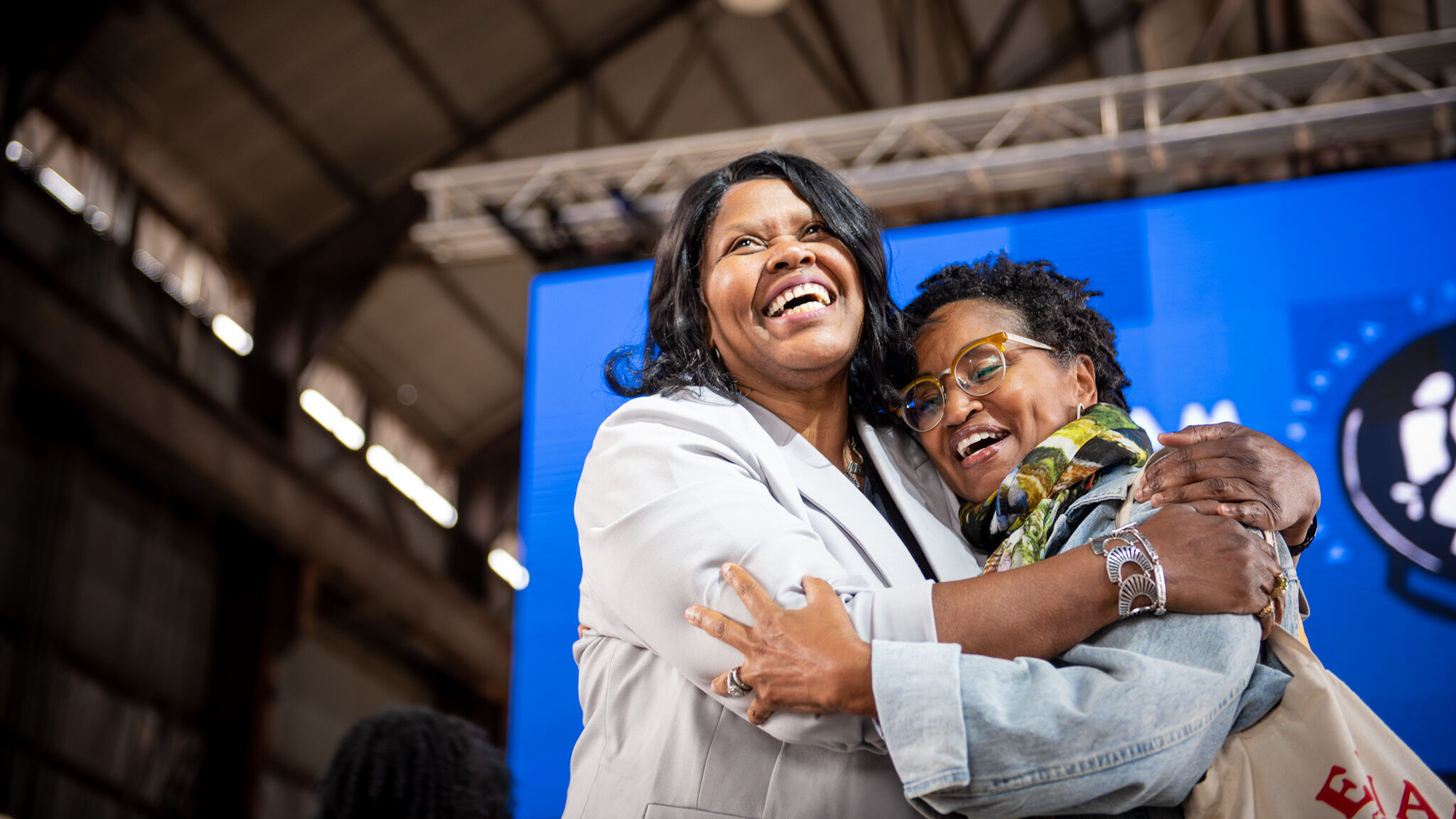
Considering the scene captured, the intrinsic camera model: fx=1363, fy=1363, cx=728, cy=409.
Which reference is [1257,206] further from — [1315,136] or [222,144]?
[222,144]

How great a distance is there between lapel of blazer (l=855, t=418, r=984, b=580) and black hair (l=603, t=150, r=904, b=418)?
0.07 metres

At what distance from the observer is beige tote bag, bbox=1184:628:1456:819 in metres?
1.43

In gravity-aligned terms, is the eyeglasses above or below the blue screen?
below

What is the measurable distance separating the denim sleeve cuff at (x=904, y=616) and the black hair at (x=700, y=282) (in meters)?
0.59

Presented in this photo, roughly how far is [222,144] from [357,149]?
0.91 meters

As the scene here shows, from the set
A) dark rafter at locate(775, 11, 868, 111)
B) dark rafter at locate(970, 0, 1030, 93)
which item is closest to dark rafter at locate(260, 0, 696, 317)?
dark rafter at locate(775, 11, 868, 111)

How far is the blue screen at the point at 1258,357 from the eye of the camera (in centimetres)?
545

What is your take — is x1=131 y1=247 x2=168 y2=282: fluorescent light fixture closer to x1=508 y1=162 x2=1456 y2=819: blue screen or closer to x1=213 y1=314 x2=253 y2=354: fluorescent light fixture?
x1=213 y1=314 x2=253 y2=354: fluorescent light fixture

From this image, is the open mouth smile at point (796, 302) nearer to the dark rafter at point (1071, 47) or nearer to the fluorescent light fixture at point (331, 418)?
the fluorescent light fixture at point (331, 418)

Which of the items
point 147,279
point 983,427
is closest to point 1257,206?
point 983,427

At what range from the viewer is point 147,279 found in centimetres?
898

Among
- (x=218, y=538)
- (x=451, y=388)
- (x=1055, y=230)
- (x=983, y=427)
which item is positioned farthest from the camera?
(x=451, y=388)

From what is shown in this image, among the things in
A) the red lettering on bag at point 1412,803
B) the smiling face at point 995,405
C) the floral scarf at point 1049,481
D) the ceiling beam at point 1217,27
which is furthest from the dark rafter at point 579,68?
the red lettering on bag at point 1412,803

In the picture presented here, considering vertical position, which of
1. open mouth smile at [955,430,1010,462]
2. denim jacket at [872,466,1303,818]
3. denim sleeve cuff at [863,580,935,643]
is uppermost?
open mouth smile at [955,430,1010,462]
